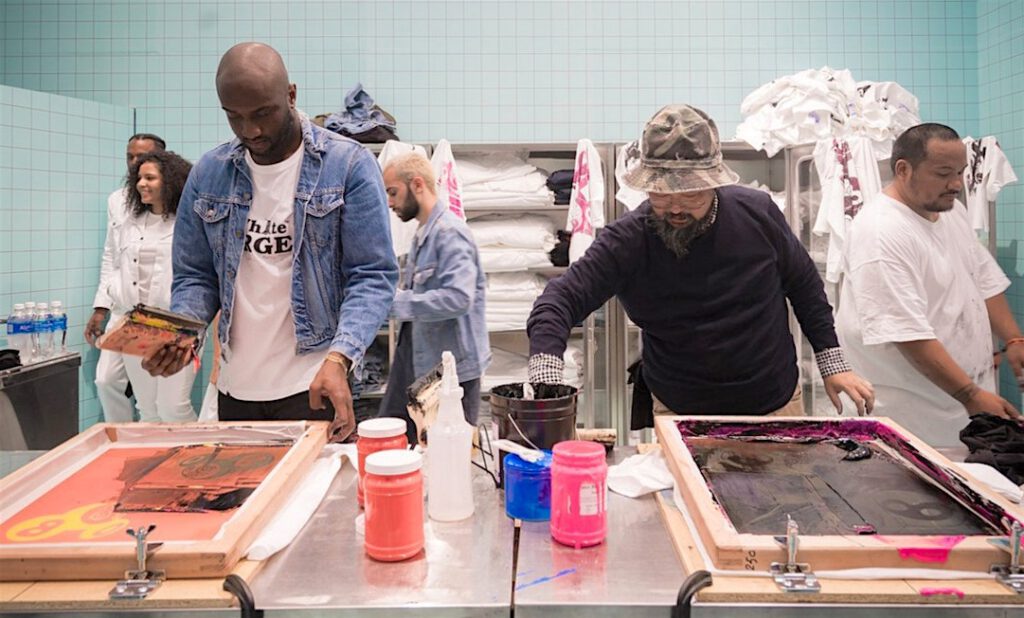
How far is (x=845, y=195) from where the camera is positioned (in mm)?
3682

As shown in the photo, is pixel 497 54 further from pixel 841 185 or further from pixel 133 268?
pixel 133 268

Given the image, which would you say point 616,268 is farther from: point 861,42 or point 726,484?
point 861,42

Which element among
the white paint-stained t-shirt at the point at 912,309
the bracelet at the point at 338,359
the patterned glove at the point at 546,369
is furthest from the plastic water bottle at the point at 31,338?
the white paint-stained t-shirt at the point at 912,309

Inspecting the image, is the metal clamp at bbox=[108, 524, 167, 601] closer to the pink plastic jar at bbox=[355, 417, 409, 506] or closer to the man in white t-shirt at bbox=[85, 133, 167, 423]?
the pink plastic jar at bbox=[355, 417, 409, 506]

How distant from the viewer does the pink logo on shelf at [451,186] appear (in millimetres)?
3926

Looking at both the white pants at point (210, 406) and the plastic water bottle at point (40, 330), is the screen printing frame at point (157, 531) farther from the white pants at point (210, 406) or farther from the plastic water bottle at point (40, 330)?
the plastic water bottle at point (40, 330)

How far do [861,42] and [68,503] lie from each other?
15.1 ft

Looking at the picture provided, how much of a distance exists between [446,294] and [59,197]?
8.35ft

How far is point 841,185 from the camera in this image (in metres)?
3.66

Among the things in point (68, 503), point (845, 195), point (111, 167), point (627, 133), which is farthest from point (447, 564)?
point (111, 167)

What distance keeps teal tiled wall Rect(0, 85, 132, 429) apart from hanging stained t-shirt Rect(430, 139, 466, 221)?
1929 millimetres

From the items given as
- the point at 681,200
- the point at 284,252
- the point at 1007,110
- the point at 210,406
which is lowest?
the point at 210,406

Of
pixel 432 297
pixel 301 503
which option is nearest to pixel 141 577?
pixel 301 503

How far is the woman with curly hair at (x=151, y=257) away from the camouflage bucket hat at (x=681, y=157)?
2720 mm
